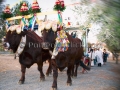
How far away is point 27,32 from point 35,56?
0.90 meters

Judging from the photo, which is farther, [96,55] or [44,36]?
[96,55]

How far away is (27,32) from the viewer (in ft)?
25.4

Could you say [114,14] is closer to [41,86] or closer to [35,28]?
[41,86]

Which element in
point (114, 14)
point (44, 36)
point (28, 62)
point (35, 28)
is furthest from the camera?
point (35, 28)

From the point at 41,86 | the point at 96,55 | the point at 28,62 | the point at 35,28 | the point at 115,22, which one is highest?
the point at 115,22

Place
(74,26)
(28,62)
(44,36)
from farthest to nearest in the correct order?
(74,26), (28,62), (44,36)

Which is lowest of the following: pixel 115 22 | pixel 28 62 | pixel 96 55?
pixel 96 55

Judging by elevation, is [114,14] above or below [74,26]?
above

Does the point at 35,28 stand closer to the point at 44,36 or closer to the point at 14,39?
the point at 14,39

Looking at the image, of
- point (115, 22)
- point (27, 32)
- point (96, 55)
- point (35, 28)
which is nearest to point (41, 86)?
point (27, 32)

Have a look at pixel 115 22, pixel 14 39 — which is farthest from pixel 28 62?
A: pixel 115 22

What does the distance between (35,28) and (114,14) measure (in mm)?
8344

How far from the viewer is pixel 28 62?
7676mm

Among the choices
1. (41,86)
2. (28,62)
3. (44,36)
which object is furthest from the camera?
(28,62)
